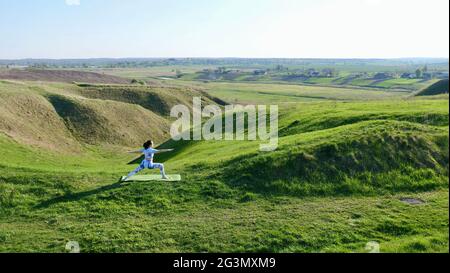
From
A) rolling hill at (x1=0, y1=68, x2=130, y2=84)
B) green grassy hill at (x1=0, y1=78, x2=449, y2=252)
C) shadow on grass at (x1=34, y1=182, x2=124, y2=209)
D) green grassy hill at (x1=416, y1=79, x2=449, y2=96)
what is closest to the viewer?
green grassy hill at (x1=0, y1=78, x2=449, y2=252)

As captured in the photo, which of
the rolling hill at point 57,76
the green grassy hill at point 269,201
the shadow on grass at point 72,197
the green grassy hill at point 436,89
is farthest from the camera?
the rolling hill at point 57,76

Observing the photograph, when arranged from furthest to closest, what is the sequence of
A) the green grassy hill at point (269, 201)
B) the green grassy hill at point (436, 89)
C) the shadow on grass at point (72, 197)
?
the green grassy hill at point (436, 89)
the shadow on grass at point (72, 197)
the green grassy hill at point (269, 201)

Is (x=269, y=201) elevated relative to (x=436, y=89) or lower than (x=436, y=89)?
lower

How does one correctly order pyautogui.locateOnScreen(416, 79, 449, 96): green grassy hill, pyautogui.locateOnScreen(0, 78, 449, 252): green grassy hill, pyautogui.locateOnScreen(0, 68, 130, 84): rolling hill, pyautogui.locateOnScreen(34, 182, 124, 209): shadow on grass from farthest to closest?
pyautogui.locateOnScreen(0, 68, 130, 84): rolling hill
pyautogui.locateOnScreen(416, 79, 449, 96): green grassy hill
pyautogui.locateOnScreen(34, 182, 124, 209): shadow on grass
pyautogui.locateOnScreen(0, 78, 449, 252): green grassy hill

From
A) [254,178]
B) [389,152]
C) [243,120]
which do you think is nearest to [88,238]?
[254,178]

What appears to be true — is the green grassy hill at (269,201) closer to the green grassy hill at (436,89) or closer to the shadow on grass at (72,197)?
the shadow on grass at (72,197)

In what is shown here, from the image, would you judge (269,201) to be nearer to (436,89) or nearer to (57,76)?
(436,89)

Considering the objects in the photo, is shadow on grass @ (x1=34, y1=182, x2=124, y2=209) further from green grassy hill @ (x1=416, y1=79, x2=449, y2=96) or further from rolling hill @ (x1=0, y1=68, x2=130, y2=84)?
rolling hill @ (x1=0, y1=68, x2=130, y2=84)

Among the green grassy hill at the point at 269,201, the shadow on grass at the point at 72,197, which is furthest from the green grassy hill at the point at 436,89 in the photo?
the shadow on grass at the point at 72,197

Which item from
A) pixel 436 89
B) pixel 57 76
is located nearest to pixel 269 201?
pixel 436 89

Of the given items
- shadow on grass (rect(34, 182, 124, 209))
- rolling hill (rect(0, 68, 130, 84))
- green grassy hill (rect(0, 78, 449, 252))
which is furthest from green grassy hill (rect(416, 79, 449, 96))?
rolling hill (rect(0, 68, 130, 84))

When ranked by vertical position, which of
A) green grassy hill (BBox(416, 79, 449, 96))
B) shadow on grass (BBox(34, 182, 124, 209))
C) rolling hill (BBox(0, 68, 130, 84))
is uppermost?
rolling hill (BBox(0, 68, 130, 84))

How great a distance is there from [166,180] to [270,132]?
810 inches
